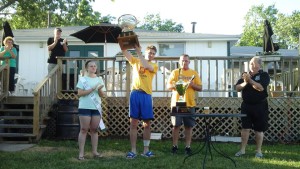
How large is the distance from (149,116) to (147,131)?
0.79 ft

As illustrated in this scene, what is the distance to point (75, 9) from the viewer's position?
20328 millimetres

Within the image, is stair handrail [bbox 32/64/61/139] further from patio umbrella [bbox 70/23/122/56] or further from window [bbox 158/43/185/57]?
window [bbox 158/43/185/57]

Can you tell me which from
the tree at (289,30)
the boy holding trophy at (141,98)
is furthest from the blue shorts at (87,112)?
the tree at (289,30)

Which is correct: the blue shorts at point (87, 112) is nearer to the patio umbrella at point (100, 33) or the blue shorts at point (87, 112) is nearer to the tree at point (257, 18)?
the patio umbrella at point (100, 33)

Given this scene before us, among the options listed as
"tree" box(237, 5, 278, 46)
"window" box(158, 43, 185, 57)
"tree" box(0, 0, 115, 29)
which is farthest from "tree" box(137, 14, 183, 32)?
"window" box(158, 43, 185, 57)

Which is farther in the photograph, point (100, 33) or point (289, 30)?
point (289, 30)

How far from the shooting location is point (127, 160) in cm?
522

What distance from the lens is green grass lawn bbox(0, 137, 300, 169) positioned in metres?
4.87

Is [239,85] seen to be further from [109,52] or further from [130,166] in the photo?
[109,52]

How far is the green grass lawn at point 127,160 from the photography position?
4.87 m

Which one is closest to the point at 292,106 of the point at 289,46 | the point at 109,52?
the point at 109,52

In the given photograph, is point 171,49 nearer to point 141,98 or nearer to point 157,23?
point 141,98

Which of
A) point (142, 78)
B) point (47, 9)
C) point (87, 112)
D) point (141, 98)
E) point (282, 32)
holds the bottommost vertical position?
point (87, 112)

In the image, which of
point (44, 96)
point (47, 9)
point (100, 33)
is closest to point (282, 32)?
point (47, 9)
